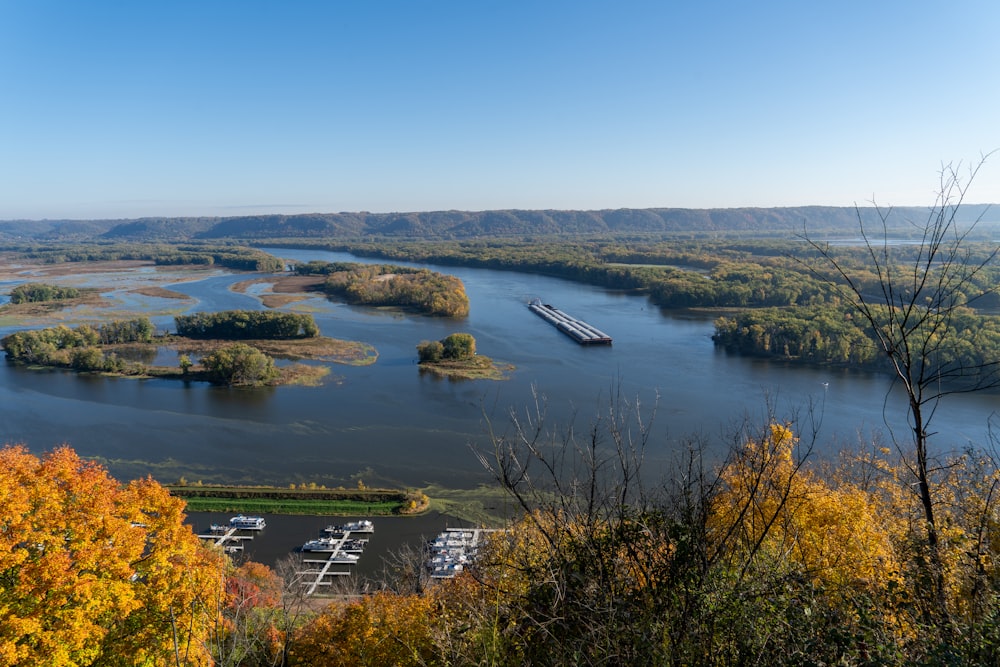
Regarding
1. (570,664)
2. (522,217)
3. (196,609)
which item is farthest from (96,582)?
(522,217)

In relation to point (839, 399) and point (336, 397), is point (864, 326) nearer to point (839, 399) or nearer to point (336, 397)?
point (839, 399)

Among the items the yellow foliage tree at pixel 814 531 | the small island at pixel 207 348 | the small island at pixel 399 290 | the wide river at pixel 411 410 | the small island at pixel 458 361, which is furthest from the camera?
the small island at pixel 399 290

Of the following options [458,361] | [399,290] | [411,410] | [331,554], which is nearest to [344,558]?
[331,554]

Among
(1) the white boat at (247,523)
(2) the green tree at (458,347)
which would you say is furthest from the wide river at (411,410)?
(1) the white boat at (247,523)

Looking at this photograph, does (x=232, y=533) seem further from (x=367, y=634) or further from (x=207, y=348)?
(x=207, y=348)

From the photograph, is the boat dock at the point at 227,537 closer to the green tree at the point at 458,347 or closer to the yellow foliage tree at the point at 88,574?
the yellow foliage tree at the point at 88,574

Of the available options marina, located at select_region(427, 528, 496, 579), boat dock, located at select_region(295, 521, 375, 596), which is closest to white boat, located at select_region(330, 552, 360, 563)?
boat dock, located at select_region(295, 521, 375, 596)
